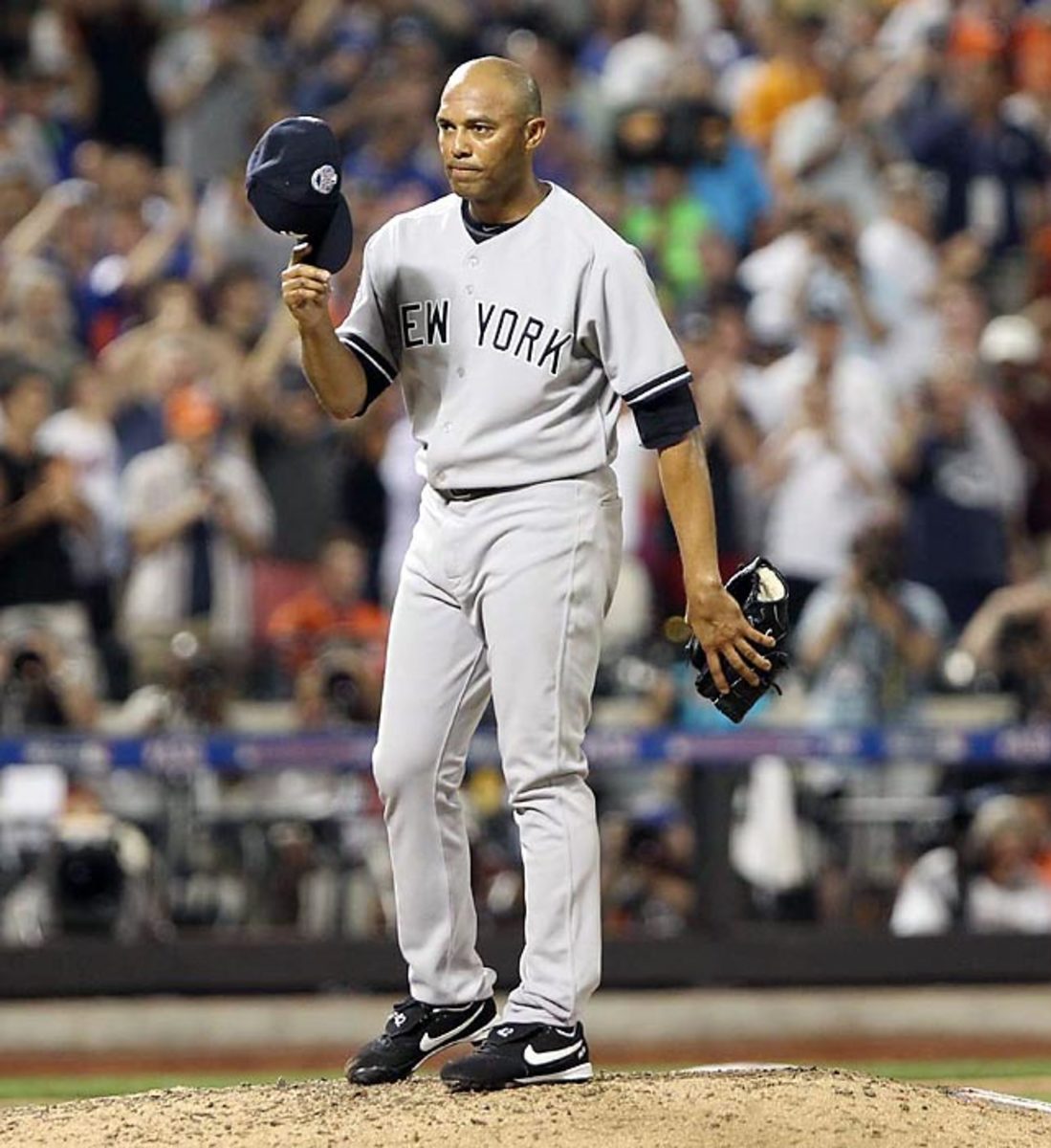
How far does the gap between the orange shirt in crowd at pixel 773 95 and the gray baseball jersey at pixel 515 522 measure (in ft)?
25.6

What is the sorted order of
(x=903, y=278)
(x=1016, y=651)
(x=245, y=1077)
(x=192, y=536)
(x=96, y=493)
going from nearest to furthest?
(x=245, y=1077), (x=1016, y=651), (x=192, y=536), (x=96, y=493), (x=903, y=278)

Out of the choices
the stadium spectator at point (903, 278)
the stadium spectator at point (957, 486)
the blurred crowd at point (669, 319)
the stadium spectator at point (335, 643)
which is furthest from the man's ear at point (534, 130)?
the stadium spectator at point (903, 278)

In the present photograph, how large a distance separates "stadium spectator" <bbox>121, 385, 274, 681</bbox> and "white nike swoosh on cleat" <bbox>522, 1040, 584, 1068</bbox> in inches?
186

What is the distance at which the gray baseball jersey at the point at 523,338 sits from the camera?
513 cm

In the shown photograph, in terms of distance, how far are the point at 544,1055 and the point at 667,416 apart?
50.4 inches

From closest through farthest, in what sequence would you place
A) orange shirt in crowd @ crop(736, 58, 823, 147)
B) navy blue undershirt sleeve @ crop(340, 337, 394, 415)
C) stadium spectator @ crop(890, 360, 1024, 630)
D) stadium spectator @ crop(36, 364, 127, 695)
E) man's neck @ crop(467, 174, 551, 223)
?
man's neck @ crop(467, 174, 551, 223) → navy blue undershirt sleeve @ crop(340, 337, 394, 415) → stadium spectator @ crop(36, 364, 127, 695) → stadium spectator @ crop(890, 360, 1024, 630) → orange shirt in crowd @ crop(736, 58, 823, 147)

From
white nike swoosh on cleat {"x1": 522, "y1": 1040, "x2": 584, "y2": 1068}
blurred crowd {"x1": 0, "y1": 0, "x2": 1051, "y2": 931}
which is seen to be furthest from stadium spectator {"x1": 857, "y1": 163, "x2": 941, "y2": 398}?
white nike swoosh on cleat {"x1": 522, "y1": 1040, "x2": 584, "y2": 1068}

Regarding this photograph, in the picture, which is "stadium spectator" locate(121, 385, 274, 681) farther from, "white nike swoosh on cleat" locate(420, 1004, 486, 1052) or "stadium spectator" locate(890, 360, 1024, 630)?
"white nike swoosh on cleat" locate(420, 1004, 486, 1052)

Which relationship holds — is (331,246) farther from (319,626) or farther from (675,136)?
(675,136)

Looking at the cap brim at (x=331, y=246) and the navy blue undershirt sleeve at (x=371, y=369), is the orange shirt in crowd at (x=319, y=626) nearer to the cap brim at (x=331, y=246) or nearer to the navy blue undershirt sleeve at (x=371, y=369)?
the navy blue undershirt sleeve at (x=371, y=369)

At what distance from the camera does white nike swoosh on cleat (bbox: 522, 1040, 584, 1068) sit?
205 inches

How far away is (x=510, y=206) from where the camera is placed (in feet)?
17.1

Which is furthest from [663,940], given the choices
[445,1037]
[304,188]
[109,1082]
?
[304,188]

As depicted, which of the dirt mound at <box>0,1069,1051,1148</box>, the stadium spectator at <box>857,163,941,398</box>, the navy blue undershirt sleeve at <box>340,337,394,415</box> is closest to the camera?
the dirt mound at <box>0,1069,1051,1148</box>
